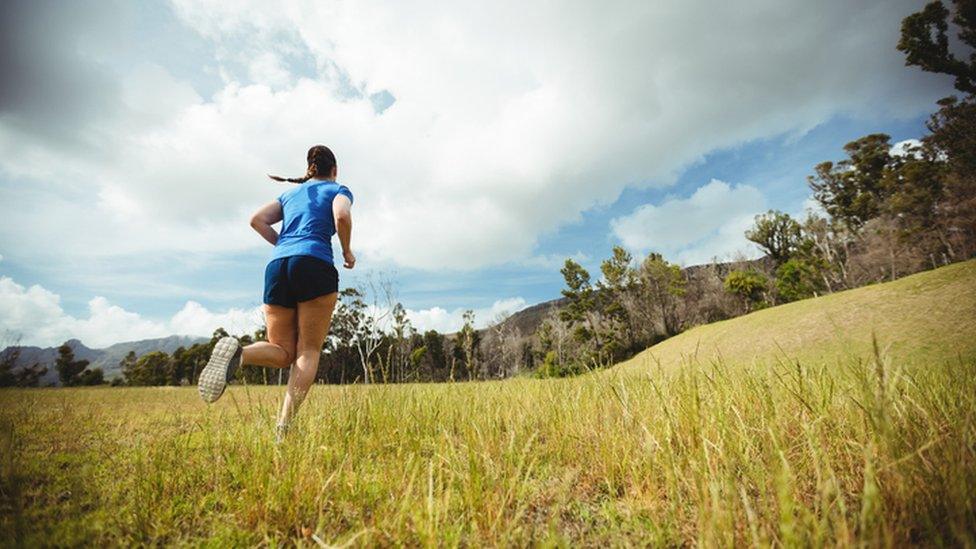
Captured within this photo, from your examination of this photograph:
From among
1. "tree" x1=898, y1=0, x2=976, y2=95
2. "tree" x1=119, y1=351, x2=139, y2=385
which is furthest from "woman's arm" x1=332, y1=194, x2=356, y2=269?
"tree" x1=119, y1=351, x2=139, y2=385

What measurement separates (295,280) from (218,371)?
0.76 m

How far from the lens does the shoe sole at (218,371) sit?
2406 mm

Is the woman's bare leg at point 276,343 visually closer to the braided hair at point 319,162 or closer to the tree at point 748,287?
the braided hair at point 319,162

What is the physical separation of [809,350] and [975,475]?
1456 cm

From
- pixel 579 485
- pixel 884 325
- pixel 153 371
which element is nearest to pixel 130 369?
pixel 153 371

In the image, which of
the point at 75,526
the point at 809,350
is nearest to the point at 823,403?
the point at 75,526

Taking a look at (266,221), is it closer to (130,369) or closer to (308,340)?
(308,340)

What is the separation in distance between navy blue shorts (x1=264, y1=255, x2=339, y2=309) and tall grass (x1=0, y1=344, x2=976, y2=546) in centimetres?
83

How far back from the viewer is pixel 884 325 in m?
11.4

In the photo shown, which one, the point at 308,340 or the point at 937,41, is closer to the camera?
the point at 308,340

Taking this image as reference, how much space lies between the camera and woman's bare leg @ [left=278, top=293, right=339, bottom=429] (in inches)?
100

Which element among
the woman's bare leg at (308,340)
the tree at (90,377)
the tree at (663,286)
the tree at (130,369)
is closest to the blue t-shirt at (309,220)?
the woman's bare leg at (308,340)

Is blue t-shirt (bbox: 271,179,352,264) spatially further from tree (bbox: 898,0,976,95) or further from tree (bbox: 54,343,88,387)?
tree (bbox: 54,343,88,387)

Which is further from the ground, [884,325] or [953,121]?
[953,121]
